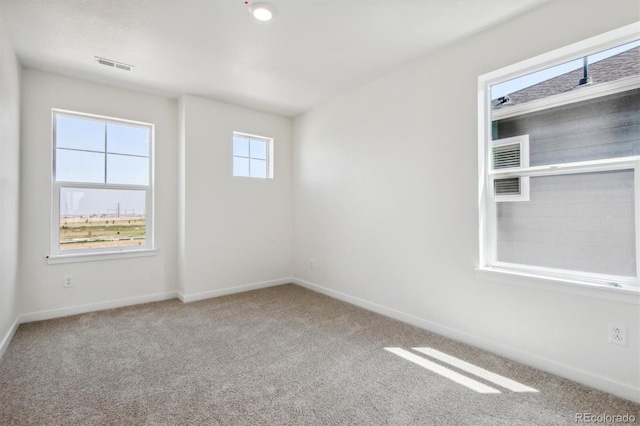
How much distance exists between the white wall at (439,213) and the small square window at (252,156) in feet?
2.42

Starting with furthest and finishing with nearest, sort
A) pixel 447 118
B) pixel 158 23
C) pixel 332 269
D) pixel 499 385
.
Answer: pixel 332 269, pixel 447 118, pixel 158 23, pixel 499 385

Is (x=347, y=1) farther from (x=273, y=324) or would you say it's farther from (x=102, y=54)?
(x=273, y=324)

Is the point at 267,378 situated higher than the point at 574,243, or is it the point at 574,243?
the point at 574,243

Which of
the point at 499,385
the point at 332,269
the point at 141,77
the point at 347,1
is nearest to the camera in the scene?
the point at 499,385

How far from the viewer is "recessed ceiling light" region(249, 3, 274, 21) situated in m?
2.12

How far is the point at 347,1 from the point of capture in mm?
2105

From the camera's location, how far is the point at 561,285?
2049mm

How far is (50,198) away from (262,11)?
2.91 meters

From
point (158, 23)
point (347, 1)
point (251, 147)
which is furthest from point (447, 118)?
point (251, 147)

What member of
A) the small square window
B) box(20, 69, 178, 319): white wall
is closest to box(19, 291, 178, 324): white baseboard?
box(20, 69, 178, 319): white wall

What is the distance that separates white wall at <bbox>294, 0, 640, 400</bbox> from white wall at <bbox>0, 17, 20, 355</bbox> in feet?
10.0

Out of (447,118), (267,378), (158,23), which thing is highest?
(158,23)

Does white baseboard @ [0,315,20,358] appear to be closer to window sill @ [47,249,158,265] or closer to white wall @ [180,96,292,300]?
window sill @ [47,249,158,265]

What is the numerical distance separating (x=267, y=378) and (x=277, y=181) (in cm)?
303
